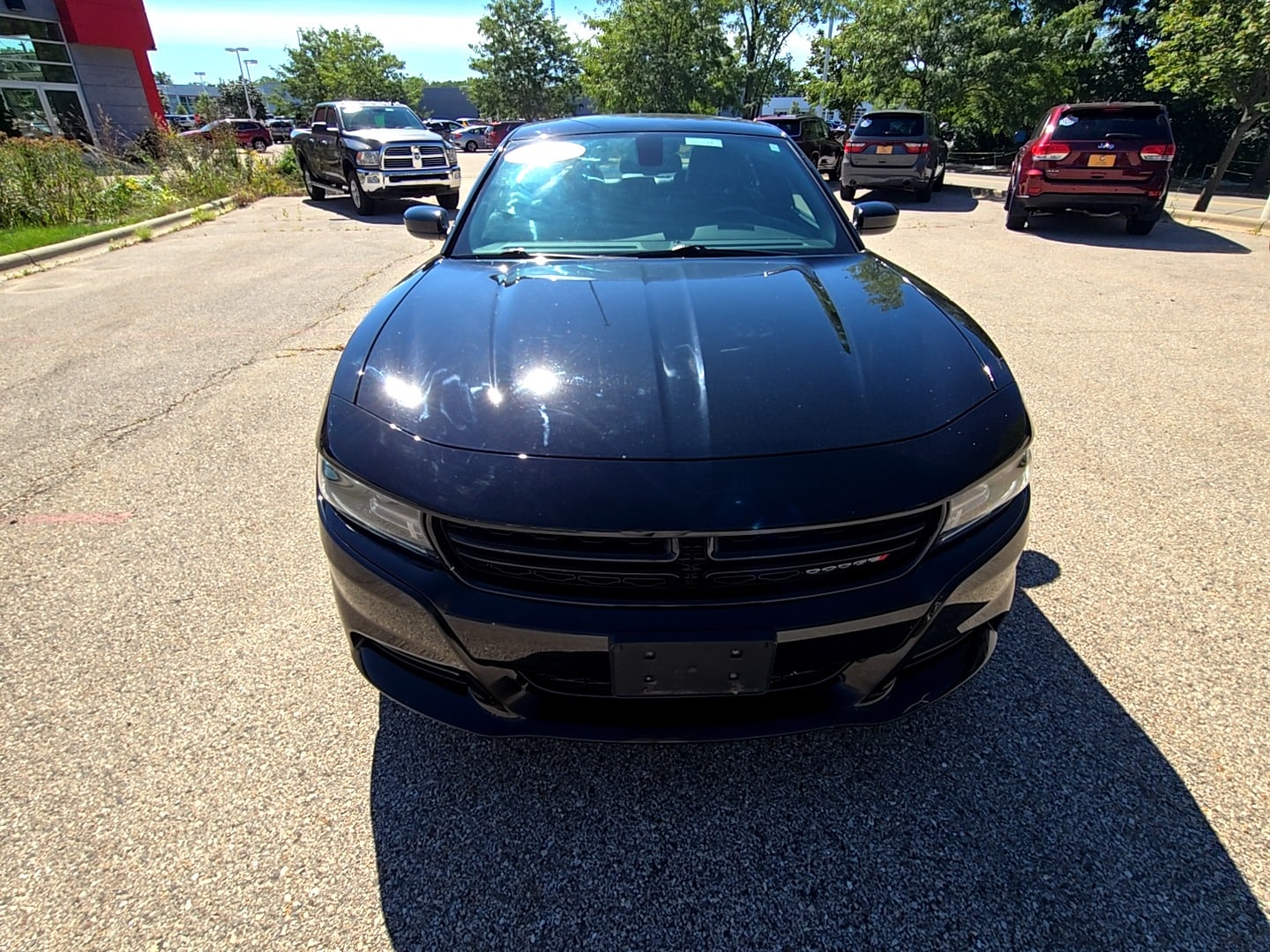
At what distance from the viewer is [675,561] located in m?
1.43

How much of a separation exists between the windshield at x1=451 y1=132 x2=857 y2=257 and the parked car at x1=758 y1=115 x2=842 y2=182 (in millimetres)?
15063

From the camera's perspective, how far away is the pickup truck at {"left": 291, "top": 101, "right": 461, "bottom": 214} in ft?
39.5

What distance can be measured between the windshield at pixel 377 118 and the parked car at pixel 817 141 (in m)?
8.07

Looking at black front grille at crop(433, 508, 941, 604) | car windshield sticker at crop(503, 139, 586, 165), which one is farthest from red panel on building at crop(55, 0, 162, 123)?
black front grille at crop(433, 508, 941, 604)

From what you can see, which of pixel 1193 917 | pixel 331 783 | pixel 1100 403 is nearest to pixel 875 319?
pixel 1193 917

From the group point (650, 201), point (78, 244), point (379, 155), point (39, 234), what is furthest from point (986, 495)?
point (379, 155)

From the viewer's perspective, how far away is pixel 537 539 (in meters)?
1.46

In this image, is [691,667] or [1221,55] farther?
[1221,55]

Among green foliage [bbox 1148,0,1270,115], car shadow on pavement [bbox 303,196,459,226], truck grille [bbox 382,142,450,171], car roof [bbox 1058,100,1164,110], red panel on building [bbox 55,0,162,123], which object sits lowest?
car shadow on pavement [bbox 303,196,459,226]

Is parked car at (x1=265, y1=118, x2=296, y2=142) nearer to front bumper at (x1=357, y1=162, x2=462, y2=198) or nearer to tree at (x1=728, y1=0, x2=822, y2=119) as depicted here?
tree at (x1=728, y1=0, x2=822, y2=119)

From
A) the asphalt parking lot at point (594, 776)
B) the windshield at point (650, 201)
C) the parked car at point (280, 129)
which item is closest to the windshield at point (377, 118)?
the asphalt parking lot at point (594, 776)

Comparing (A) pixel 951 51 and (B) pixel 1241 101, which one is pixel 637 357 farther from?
(A) pixel 951 51

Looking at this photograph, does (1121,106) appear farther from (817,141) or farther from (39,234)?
(39,234)

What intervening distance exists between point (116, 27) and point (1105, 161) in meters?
28.5
